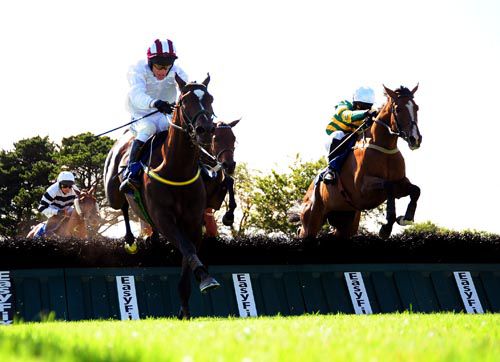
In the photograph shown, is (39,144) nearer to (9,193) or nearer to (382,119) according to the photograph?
(9,193)

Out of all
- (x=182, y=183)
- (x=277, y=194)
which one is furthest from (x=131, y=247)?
(x=277, y=194)

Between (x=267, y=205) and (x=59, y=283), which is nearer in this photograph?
(x=59, y=283)

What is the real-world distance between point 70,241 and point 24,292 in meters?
1.21

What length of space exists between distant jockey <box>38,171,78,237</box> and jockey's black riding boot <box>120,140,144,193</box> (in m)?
7.23

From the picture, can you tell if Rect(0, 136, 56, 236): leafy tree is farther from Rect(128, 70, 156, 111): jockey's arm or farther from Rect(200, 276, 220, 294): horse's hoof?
Rect(200, 276, 220, 294): horse's hoof

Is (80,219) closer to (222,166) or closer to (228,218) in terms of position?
(228,218)

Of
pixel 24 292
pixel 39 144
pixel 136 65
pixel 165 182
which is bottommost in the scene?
pixel 24 292

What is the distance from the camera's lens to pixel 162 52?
10922 millimetres

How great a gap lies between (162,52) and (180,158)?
1.97 metres

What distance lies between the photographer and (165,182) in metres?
9.87

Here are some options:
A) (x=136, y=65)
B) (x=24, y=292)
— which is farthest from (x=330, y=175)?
(x=24, y=292)

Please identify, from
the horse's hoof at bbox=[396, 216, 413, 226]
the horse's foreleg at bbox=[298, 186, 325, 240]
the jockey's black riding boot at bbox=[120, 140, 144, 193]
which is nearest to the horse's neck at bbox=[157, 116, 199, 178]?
the jockey's black riding boot at bbox=[120, 140, 144, 193]

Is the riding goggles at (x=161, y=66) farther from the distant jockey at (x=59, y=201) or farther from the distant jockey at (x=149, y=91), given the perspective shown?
the distant jockey at (x=59, y=201)

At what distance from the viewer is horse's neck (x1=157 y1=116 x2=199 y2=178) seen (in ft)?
32.3
